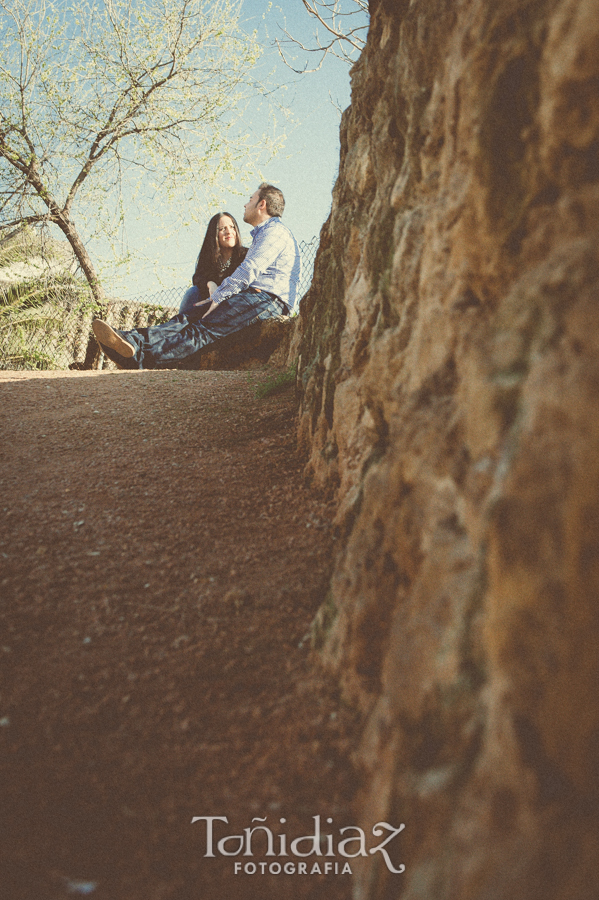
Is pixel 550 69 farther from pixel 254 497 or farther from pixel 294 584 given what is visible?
pixel 254 497

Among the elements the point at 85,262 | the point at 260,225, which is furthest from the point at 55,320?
the point at 260,225

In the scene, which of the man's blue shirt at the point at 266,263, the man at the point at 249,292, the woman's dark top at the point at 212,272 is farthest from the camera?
the woman's dark top at the point at 212,272

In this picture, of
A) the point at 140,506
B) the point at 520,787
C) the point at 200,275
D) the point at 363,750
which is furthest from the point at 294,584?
the point at 200,275

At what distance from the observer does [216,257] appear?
22.2 ft

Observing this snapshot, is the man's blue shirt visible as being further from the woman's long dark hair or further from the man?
the woman's long dark hair

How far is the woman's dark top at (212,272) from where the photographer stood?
22.2 ft

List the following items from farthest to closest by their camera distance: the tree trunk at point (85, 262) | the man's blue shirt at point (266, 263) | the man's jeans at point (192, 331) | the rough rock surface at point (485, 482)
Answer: the tree trunk at point (85, 262), the man's blue shirt at point (266, 263), the man's jeans at point (192, 331), the rough rock surface at point (485, 482)

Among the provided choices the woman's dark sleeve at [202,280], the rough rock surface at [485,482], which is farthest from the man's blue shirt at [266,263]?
the rough rock surface at [485,482]

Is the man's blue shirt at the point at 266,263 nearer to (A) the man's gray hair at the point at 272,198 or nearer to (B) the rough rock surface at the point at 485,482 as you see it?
(A) the man's gray hair at the point at 272,198

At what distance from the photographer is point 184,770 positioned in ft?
4.28

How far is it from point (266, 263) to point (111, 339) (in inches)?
77.1

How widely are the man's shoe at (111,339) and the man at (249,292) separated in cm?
41

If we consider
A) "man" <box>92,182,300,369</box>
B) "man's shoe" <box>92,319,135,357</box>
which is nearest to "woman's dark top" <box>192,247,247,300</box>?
"man" <box>92,182,300,369</box>

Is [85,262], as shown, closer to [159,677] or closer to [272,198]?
[272,198]
